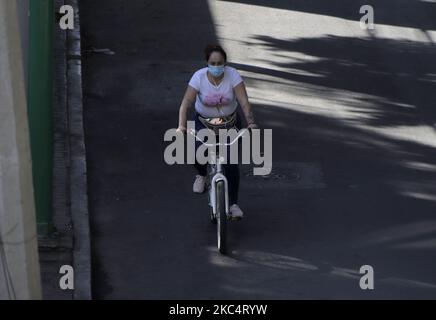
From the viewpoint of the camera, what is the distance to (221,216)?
1093 cm

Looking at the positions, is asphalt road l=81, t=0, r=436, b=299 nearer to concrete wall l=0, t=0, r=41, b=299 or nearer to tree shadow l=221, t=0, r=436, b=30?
tree shadow l=221, t=0, r=436, b=30

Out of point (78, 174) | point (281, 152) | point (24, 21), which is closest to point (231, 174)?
point (78, 174)

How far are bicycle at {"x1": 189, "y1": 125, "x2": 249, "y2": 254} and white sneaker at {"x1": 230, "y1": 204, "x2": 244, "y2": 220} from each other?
A: 57 mm

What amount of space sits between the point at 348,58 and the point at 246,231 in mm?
6554

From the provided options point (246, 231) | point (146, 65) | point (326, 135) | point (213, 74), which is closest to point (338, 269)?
point (246, 231)

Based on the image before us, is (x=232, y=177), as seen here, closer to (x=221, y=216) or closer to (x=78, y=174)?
(x=221, y=216)

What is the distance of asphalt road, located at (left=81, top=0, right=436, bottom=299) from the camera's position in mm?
10930

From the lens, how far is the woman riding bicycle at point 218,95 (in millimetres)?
11125

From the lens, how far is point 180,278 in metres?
10.8

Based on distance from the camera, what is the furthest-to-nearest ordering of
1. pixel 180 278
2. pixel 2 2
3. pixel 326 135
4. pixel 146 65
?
1. pixel 146 65
2. pixel 326 135
3. pixel 180 278
4. pixel 2 2

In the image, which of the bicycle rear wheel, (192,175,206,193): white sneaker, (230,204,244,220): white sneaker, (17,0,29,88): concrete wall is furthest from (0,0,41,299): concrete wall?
(17,0,29,88): concrete wall

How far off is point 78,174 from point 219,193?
2.59 m

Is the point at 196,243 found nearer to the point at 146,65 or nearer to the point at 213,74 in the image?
the point at 213,74
